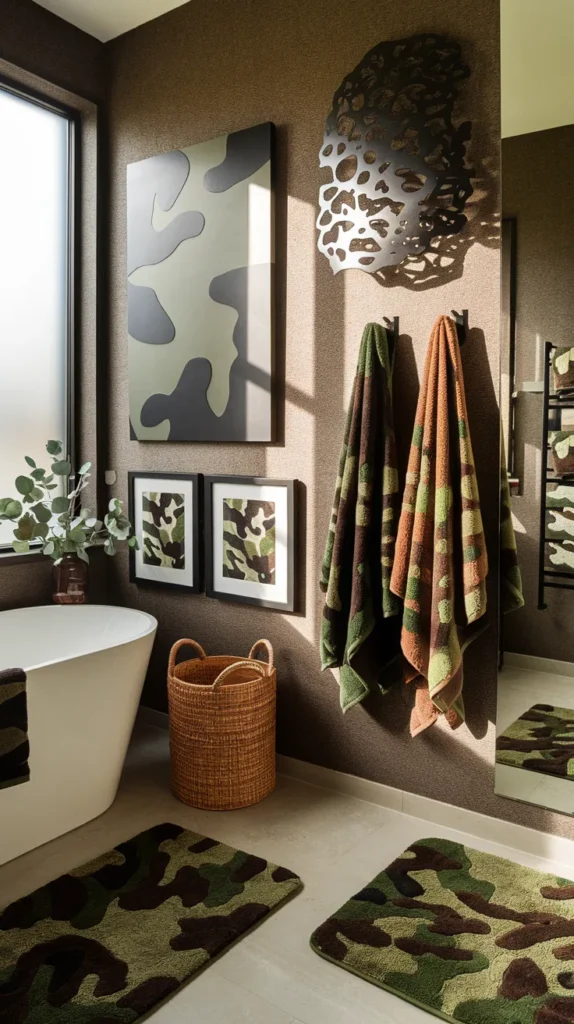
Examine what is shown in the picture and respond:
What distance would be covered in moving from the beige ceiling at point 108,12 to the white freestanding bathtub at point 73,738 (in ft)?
7.70

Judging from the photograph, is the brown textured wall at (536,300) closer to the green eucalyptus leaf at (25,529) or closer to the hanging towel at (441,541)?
the hanging towel at (441,541)

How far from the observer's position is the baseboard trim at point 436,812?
219cm

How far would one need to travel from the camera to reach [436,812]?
240 centimetres

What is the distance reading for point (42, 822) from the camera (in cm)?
226

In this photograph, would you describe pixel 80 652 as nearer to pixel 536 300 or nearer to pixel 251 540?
pixel 251 540

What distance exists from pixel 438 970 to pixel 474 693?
2.57 ft

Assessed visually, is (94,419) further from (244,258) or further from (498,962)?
(498,962)

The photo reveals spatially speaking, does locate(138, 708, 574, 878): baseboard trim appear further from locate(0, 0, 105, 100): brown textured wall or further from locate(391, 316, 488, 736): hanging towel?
locate(0, 0, 105, 100): brown textured wall

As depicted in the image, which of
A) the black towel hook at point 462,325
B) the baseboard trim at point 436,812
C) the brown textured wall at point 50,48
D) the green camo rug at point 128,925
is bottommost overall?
the green camo rug at point 128,925

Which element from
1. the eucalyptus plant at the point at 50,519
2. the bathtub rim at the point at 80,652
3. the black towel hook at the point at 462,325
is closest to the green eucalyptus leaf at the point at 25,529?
the eucalyptus plant at the point at 50,519

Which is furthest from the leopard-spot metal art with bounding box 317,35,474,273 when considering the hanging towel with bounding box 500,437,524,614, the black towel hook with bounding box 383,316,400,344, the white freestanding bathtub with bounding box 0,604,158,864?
the white freestanding bathtub with bounding box 0,604,158,864

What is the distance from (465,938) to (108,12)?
339cm

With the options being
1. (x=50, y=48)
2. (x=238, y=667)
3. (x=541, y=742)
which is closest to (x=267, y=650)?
(x=238, y=667)

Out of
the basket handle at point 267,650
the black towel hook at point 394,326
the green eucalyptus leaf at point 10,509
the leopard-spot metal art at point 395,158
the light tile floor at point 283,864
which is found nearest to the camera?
the light tile floor at point 283,864
